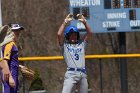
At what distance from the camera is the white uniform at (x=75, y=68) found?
7758 millimetres

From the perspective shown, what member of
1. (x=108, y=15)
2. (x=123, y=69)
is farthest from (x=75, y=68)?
(x=108, y=15)

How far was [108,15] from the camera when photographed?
1123 cm

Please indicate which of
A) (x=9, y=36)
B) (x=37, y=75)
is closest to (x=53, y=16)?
(x=37, y=75)

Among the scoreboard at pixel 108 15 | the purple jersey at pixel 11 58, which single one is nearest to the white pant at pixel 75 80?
the purple jersey at pixel 11 58

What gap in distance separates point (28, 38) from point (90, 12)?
4512 millimetres

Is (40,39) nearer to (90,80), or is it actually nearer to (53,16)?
(53,16)

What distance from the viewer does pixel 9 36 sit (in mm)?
6734

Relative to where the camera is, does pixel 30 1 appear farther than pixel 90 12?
Yes

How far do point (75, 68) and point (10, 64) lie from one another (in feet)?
4.51

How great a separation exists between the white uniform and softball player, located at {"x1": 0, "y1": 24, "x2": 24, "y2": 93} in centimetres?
125

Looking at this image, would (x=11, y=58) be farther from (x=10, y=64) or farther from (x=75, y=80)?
(x=75, y=80)

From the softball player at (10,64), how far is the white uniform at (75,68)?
1.25 m

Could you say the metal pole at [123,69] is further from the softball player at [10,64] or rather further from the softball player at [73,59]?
the softball player at [10,64]

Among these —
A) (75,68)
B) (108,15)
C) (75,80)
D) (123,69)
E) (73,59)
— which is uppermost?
(108,15)
